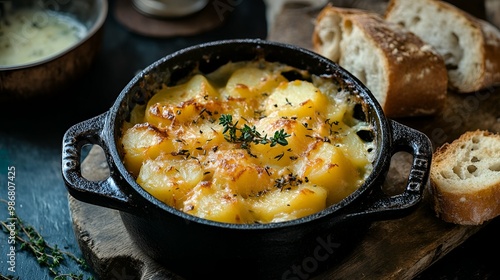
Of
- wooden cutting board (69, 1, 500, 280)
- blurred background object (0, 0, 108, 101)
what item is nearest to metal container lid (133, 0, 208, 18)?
blurred background object (0, 0, 108, 101)

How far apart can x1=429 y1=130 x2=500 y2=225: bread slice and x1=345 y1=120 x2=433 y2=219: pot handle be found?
1.06ft

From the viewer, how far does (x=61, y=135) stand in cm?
396

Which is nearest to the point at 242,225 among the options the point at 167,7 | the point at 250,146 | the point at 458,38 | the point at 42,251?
the point at 250,146

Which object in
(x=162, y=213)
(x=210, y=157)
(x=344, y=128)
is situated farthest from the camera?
(x=344, y=128)

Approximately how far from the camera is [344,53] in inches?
154

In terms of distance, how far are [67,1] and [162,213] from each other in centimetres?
245

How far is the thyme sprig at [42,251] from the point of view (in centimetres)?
323

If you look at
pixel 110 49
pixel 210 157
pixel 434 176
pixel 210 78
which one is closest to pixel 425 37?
pixel 434 176

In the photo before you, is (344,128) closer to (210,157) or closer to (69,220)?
(210,157)

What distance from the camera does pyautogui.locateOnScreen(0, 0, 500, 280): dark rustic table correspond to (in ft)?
11.1

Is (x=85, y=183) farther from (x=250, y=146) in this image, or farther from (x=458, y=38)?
(x=458, y=38)

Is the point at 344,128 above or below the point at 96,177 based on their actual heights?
above

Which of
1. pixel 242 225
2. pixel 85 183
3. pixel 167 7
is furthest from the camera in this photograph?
pixel 167 7

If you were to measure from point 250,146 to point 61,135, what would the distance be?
149cm
